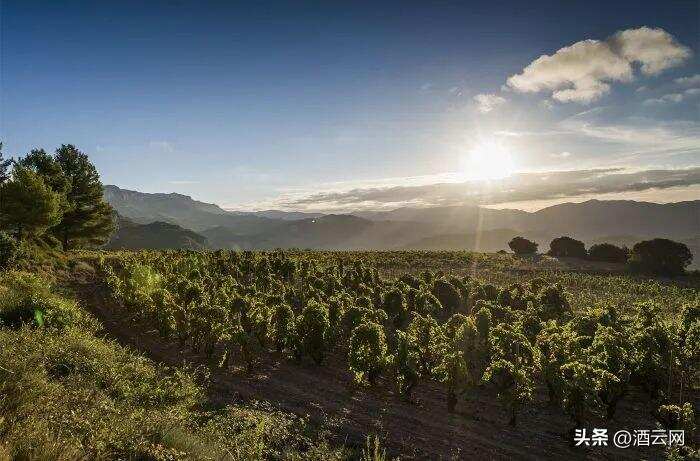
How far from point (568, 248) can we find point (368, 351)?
8283 cm

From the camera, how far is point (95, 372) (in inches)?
521

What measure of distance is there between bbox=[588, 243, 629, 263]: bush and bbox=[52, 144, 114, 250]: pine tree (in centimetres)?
8457

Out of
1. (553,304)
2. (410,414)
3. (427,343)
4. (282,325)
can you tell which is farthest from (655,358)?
(282,325)

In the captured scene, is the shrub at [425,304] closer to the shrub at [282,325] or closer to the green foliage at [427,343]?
the green foliage at [427,343]

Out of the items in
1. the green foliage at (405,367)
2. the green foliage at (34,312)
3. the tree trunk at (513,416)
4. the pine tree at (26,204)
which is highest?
the pine tree at (26,204)

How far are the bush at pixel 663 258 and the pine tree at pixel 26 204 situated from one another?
268ft

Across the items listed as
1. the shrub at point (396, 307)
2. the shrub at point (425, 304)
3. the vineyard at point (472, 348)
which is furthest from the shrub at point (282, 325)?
the shrub at point (425, 304)

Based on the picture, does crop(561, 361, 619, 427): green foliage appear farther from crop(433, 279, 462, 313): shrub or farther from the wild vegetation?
crop(433, 279, 462, 313): shrub

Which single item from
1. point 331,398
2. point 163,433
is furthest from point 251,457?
point 331,398

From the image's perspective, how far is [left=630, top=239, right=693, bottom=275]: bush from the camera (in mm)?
66688

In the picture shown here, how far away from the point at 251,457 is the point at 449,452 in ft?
20.9

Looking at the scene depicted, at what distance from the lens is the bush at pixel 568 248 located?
283 feet

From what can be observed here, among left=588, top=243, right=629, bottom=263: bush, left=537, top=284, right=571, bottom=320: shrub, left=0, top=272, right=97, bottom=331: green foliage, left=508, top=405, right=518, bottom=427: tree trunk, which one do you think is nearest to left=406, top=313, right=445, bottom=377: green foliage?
left=508, top=405, right=518, bottom=427: tree trunk

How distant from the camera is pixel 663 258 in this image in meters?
67.3
